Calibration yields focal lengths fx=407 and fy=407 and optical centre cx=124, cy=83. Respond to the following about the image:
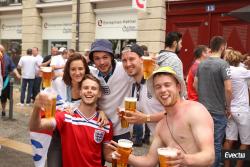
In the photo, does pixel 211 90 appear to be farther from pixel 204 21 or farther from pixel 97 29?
pixel 97 29

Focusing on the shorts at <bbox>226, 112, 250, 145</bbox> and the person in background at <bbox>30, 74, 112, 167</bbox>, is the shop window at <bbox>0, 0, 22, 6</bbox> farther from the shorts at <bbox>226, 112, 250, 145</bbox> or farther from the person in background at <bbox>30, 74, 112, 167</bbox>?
the person in background at <bbox>30, 74, 112, 167</bbox>

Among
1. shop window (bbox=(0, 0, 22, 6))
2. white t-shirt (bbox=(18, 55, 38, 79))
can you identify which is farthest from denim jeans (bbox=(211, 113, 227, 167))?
shop window (bbox=(0, 0, 22, 6))

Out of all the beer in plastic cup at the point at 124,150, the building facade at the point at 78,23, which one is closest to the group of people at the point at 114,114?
the beer in plastic cup at the point at 124,150

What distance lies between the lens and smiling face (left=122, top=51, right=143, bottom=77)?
12.2 feet

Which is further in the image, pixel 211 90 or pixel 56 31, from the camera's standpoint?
pixel 56 31

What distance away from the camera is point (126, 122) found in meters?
3.37

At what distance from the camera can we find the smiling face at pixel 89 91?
3322 mm

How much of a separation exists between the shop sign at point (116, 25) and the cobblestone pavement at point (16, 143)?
479 centimetres

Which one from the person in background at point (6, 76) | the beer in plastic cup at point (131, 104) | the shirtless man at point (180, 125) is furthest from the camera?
the person in background at point (6, 76)

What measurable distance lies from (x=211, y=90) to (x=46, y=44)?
12.7 meters

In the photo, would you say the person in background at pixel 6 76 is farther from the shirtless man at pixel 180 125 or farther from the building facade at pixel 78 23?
the shirtless man at pixel 180 125

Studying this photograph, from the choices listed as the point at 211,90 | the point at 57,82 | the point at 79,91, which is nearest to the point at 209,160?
the point at 79,91

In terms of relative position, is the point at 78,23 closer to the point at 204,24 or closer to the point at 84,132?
the point at 204,24

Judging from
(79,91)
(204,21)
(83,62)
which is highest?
(204,21)
